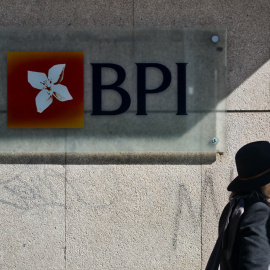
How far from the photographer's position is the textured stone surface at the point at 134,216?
5.60 m

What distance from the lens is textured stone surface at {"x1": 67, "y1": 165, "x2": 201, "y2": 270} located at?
560 centimetres

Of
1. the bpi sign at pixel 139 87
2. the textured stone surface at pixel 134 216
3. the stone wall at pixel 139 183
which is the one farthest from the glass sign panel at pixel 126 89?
the textured stone surface at pixel 134 216

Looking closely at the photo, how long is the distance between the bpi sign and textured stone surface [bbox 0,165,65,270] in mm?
787

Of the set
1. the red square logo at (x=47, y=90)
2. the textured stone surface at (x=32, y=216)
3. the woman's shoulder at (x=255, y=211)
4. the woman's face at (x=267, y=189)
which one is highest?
the red square logo at (x=47, y=90)

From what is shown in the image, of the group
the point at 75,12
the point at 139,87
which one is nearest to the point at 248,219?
the point at 139,87

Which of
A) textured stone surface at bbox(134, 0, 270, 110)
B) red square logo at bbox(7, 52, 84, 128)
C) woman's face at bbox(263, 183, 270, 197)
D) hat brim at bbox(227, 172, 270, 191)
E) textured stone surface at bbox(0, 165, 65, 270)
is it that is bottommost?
textured stone surface at bbox(0, 165, 65, 270)

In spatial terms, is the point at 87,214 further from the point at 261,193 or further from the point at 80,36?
the point at 261,193

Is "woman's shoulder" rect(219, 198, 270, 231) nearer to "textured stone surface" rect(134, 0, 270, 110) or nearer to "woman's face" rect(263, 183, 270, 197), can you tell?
"woman's face" rect(263, 183, 270, 197)

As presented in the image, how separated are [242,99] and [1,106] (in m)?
2.37

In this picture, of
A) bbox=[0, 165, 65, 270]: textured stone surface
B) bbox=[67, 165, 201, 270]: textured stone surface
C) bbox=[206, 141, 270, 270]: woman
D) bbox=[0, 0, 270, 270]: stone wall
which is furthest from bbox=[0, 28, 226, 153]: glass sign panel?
Answer: bbox=[206, 141, 270, 270]: woman

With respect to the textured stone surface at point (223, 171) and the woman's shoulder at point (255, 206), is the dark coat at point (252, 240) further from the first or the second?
the textured stone surface at point (223, 171)

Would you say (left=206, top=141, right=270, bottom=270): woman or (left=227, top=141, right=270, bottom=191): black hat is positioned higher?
(left=227, top=141, right=270, bottom=191): black hat

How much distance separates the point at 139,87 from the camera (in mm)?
5613

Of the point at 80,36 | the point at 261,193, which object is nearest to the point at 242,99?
the point at 80,36
